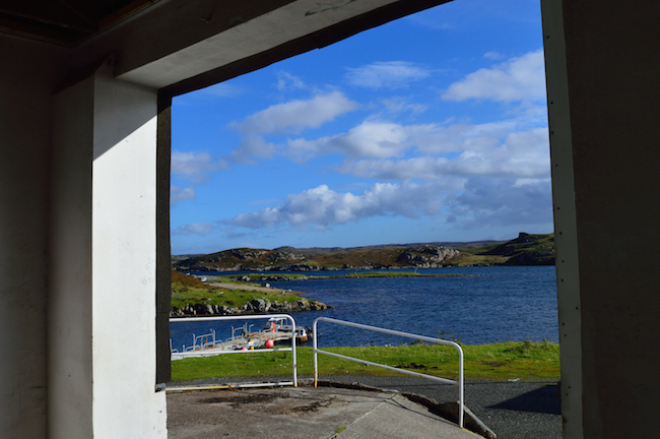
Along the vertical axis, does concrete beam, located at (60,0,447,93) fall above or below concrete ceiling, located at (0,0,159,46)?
below

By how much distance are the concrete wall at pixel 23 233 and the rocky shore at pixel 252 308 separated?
48786 mm

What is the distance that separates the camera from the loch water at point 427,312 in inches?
1398

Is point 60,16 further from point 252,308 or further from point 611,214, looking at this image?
point 252,308

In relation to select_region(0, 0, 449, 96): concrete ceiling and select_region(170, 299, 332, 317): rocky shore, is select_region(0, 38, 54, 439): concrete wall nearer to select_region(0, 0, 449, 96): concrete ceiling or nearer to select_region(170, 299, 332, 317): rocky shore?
select_region(0, 0, 449, 96): concrete ceiling

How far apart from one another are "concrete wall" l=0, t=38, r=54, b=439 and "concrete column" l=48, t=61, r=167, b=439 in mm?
76

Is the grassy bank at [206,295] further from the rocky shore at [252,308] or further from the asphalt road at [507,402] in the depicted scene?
the asphalt road at [507,402]

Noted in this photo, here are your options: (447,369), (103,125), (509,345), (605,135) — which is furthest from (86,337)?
(509,345)

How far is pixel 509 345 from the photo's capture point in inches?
478

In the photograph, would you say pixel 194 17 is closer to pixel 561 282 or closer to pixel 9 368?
pixel 561 282

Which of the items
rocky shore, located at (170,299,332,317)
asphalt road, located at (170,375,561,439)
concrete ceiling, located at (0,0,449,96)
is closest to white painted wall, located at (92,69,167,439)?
concrete ceiling, located at (0,0,449,96)

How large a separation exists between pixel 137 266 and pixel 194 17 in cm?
148

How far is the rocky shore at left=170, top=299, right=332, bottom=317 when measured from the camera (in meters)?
52.8

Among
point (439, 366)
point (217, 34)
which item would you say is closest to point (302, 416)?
point (217, 34)

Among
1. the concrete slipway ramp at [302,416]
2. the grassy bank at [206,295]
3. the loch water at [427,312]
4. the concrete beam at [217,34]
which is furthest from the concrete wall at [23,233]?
the grassy bank at [206,295]
